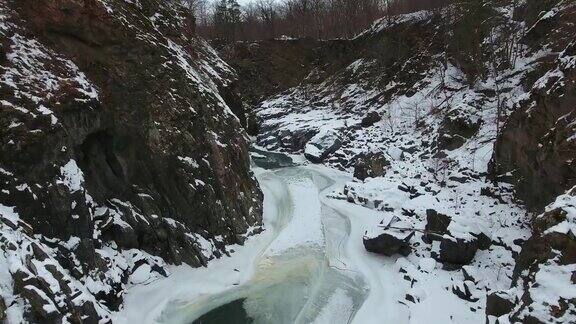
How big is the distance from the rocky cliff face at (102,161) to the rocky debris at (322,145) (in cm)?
1195

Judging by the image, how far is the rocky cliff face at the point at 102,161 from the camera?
962cm

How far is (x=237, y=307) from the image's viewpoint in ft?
39.2

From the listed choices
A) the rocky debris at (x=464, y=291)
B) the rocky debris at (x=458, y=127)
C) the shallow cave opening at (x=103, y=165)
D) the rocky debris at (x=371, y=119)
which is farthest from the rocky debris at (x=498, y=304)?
the rocky debris at (x=371, y=119)

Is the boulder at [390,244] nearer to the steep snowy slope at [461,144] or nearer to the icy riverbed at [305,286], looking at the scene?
the steep snowy slope at [461,144]

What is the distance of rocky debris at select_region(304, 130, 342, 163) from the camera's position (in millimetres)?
29391

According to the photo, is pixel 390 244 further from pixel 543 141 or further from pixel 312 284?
pixel 543 141

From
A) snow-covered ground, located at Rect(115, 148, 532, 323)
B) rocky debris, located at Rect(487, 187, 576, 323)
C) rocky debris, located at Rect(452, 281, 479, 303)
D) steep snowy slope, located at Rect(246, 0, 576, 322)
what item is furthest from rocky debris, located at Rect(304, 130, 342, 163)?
rocky debris, located at Rect(487, 187, 576, 323)

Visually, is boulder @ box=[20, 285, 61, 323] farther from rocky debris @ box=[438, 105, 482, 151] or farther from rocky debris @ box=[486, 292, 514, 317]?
rocky debris @ box=[438, 105, 482, 151]

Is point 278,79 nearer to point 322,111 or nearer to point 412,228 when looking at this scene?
point 322,111

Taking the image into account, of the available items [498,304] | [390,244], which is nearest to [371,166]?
[390,244]

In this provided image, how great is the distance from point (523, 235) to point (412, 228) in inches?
139

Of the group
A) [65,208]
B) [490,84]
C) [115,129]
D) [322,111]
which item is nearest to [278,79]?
[322,111]

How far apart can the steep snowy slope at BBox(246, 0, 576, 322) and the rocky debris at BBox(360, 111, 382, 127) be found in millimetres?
85

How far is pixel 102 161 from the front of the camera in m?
13.0
